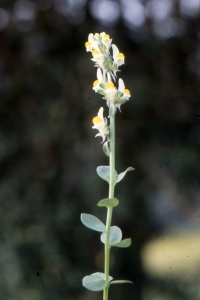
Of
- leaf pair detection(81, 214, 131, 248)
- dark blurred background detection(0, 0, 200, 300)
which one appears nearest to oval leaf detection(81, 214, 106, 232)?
leaf pair detection(81, 214, 131, 248)

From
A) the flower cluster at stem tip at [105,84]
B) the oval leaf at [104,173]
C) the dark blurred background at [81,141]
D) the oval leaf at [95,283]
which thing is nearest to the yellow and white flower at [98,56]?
the flower cluster at stem tip at [105,84]

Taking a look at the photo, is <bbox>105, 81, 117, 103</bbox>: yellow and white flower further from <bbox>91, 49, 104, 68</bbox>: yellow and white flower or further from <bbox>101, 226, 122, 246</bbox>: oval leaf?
<bbox>101, 226, 122, 246</bbox>: oval leaf

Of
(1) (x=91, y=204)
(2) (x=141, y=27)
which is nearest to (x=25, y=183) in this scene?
(1) (x=91, y=204)

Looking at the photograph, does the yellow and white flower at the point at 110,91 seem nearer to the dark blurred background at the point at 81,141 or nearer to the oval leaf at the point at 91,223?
the oval leaf at the point at 91,223

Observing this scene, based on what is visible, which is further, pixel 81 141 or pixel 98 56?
pixel 81 141

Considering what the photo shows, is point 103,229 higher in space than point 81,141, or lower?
lower

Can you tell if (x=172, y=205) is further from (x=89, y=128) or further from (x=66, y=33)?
(x=66, y=33)

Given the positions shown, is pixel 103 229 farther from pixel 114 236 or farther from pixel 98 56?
pixel 98 56

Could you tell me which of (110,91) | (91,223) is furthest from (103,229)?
(110,91)
